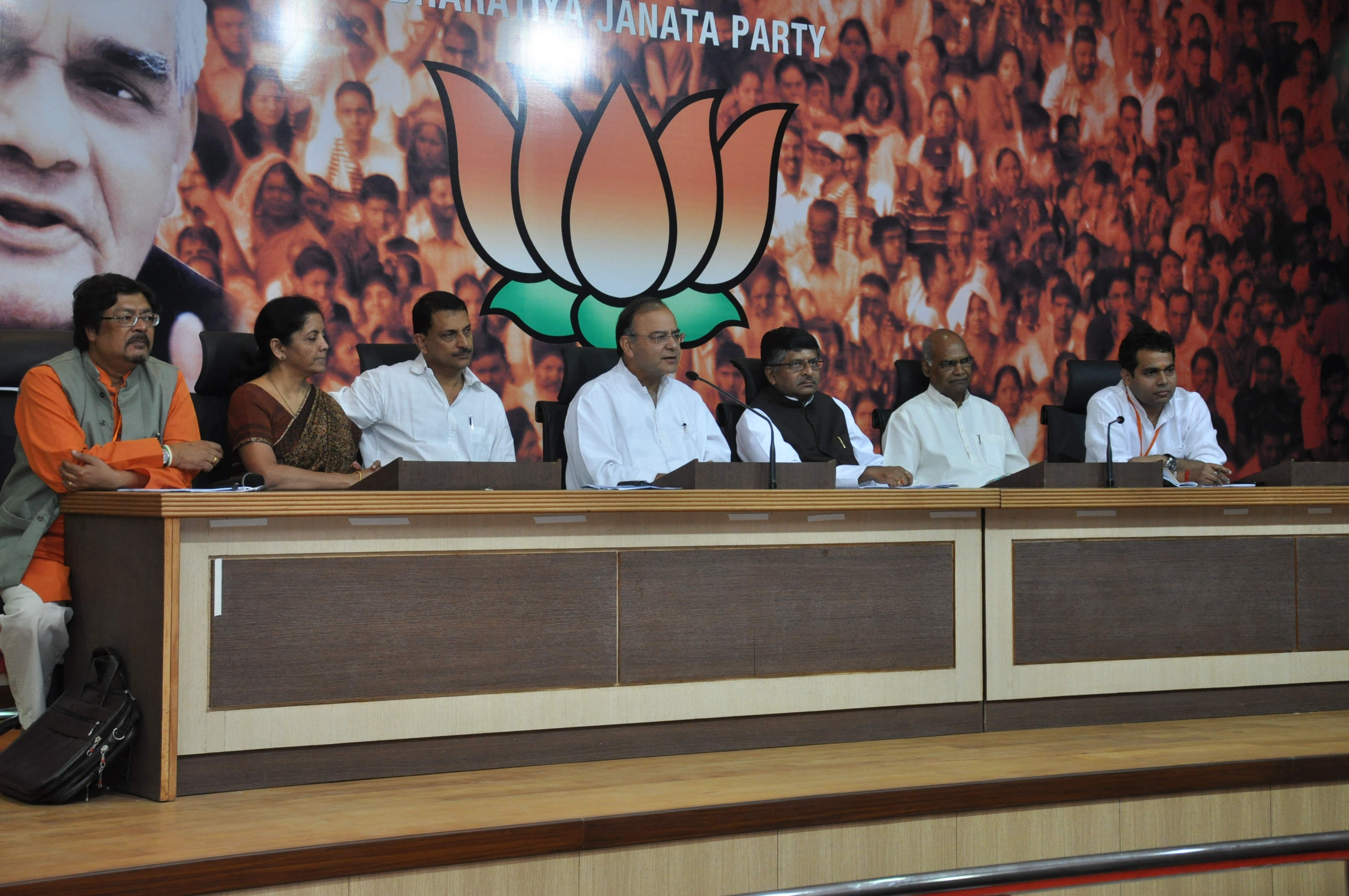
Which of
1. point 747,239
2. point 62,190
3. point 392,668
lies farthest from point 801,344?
point 62,190

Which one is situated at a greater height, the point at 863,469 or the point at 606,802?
the point at 863,469

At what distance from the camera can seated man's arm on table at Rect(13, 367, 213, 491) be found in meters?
2.62

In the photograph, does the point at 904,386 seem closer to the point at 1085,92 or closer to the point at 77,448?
the point at 1085,92

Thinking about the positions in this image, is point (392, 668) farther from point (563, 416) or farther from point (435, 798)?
point (563, 416)

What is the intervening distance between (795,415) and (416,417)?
132cm

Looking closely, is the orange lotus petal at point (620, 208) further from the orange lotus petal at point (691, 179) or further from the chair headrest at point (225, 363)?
the chair headrest at point (225, 363)

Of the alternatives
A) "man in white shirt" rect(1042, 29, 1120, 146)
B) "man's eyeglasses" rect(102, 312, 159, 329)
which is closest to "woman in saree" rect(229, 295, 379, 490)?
"man's eyeglasses" rect(102, 312, 159, 329)

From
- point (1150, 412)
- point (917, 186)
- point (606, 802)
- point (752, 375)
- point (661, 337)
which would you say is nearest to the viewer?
point (606, 802)

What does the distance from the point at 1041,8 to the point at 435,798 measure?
4.47 metres

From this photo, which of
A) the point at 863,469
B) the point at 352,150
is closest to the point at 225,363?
the point at 352,150

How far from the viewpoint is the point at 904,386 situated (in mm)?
4609

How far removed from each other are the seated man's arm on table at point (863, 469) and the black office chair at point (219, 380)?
1.68 meters

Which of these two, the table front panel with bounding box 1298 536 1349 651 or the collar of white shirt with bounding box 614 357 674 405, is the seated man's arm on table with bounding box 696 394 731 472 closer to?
the collar of white shirt with bounding box 614 357 674 405

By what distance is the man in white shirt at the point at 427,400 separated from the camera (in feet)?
11.9
